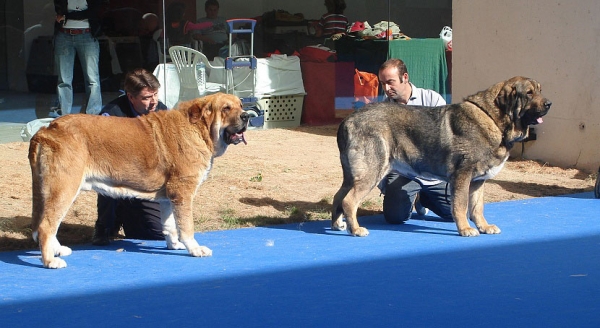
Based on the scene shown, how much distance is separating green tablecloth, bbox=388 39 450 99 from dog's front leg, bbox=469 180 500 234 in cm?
782

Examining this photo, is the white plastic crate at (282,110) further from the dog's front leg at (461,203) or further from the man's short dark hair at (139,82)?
the dog's front leg at (461,203)

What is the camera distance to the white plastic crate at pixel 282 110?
1434 cm

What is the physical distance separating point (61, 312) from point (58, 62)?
26.7 feet

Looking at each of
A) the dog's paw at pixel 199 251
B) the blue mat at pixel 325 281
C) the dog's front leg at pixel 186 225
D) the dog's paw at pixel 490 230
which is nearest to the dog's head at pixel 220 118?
the dog's front leg at pixel 186 225

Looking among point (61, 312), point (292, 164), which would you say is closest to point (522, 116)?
point (61, 312)

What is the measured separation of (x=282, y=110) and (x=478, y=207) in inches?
297

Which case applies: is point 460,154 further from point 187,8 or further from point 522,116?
point 187,8

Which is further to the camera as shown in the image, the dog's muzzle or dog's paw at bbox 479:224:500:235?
dog's paw at bbox 479:224:500:235

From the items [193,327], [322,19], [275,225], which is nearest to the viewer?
[193,327]

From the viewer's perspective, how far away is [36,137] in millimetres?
Answer: 6047

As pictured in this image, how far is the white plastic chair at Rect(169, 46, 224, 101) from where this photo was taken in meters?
13.2

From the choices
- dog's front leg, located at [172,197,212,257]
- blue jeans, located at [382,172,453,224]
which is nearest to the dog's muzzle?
dog's front leg, located at [172,197,212,257]

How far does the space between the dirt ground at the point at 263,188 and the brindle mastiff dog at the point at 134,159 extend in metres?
1.29

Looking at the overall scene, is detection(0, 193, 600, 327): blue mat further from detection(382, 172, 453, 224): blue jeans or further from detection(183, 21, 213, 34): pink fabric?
detection(183, 21, 213, 34): pink fabric
